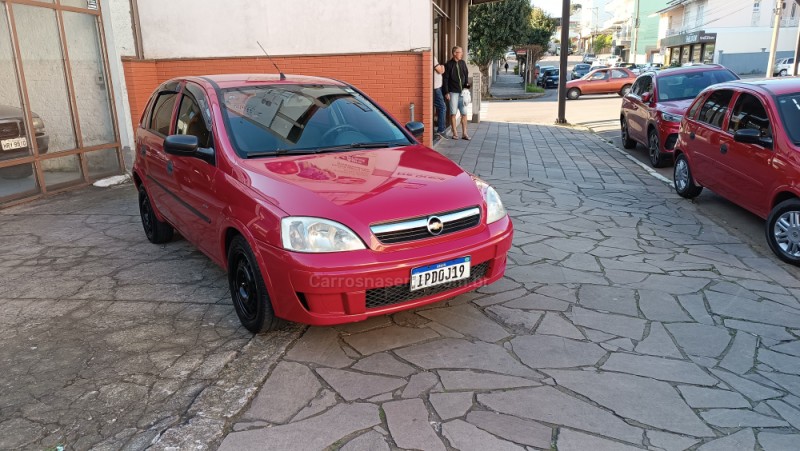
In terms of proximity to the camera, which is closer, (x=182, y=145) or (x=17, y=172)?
(x=182, y=145)

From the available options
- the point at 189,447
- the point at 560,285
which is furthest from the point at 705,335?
the point at 189,447

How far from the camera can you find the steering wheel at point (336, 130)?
4428 mm

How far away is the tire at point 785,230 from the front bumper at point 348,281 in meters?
3.36

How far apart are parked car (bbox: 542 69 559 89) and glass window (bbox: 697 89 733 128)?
3273cm

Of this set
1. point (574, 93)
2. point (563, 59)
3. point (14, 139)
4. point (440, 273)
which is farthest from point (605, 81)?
point (440, 273)

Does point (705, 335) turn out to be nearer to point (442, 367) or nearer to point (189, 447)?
point (442, 367)

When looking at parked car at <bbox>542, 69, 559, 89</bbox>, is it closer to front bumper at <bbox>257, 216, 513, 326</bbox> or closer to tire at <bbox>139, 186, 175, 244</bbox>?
tire at <bbox>139, 186, 175, 244</bbox>

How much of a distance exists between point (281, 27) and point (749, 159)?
24.3 ft

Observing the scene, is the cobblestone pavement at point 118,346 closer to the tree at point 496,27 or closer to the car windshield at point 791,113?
the car windshield at point 791,113

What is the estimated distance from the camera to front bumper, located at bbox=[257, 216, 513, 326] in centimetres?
328

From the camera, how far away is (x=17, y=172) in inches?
316

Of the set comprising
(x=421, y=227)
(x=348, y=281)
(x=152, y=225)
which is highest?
(x=421, y=227)

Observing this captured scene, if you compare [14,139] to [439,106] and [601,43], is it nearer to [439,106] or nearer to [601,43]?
[439,106]

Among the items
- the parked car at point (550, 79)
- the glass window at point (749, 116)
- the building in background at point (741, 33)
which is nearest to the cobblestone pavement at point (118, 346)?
the glass window at point (749, 116)
